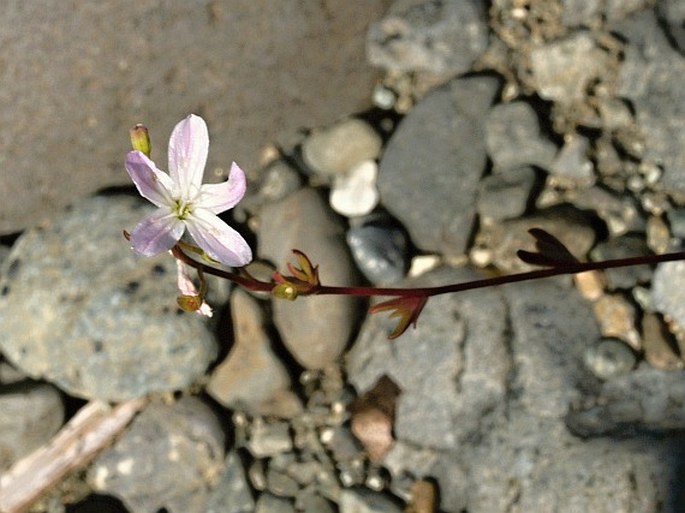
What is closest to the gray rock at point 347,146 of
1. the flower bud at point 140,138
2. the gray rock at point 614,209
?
the gray rock at point 614,209

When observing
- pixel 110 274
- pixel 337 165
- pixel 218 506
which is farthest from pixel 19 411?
pixel 337 165

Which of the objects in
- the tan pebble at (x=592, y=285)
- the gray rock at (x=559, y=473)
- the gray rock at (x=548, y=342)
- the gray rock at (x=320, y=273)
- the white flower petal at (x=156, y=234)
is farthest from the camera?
the gray rock at (x=320, y=273)

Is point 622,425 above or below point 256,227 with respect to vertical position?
below

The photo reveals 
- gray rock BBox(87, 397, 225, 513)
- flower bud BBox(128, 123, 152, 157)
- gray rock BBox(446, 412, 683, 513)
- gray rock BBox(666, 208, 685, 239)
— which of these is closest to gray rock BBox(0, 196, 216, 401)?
gray rock BBox(87, 397, 225, 513)

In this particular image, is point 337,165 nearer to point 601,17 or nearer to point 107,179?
point 107,179

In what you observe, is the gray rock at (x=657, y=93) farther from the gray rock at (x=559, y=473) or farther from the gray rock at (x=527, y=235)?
the gray rock at (x=559, y=473)

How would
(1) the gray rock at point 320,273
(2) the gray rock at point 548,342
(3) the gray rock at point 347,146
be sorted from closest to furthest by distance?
(2) the gray rock at point 548,342
(1) the gray rock at point 320,273
(3) the gray rock at point 347,146

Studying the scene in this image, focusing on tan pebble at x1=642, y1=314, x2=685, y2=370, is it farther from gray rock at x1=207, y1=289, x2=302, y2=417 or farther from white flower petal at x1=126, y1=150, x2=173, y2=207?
white flower petal at x1=126, y1=150, x2=173, y2=207

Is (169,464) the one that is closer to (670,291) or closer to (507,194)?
(507,194)
